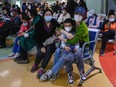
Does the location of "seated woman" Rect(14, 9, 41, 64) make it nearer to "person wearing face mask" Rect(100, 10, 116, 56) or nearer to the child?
the child

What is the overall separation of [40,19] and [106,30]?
82.7 inches

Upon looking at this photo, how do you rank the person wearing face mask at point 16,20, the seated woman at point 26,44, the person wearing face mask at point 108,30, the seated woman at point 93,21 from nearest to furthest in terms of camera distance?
the seated woman at point 26,44 < the person wearing face mask at point 108,30 < the seated woman at point 93,21 < the person wearing face mask at point 16,20

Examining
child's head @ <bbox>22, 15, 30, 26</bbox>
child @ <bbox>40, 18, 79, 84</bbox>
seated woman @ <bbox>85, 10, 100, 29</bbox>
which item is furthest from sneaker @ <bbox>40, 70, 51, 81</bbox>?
seated woman @ <bbox>85, 10, 100, 29</bbox>

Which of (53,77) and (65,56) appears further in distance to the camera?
(53,77)

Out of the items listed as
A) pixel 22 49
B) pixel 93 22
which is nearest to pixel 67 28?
pixel 22 49

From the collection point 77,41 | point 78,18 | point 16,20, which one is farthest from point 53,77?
point 16,20

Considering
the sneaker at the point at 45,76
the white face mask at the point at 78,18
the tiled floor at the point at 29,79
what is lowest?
the tiled floor at the point at 29,79

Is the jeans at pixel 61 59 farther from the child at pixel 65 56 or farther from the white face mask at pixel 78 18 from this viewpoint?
the white face mask at pixel 78 18

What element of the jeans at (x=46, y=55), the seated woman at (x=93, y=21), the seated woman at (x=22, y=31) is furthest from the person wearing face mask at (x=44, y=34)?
the seated woman at (x=93, y=21)

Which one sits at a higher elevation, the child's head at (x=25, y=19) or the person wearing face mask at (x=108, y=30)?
the child's head at (x=25, y=19)

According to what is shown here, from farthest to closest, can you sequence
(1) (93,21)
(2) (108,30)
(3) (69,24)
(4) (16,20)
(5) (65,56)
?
(4) (16,20) → (1) (93,21) → (2) (108,30) → (3) (69,24) → (5) (65,56)

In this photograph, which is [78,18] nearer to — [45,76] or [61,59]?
[61,59]

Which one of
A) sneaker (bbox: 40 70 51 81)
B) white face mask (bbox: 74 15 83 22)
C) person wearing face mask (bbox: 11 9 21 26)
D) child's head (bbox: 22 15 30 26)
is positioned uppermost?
white face mask (bbox: 74 15 83 22)

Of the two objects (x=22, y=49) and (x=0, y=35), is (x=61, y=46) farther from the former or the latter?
(x=0, y=35)
